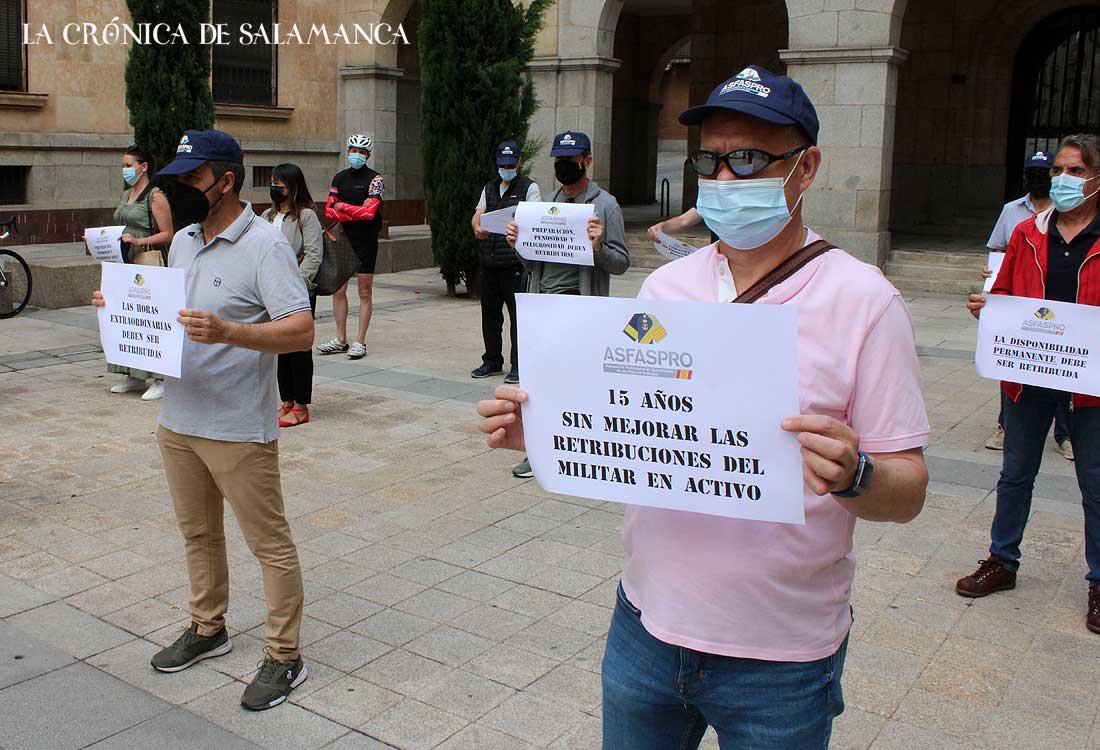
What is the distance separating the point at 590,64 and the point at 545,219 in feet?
39.7

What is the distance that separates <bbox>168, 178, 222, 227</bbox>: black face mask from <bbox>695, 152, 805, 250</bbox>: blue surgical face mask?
2379mm

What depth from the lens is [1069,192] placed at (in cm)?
497

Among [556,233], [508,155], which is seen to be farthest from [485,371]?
[556,233]

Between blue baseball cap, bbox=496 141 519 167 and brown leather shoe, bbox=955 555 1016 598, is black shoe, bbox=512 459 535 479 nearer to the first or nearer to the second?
brown leather shoe, bbox=955 555 1016 598

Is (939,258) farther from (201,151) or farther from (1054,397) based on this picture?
(201,151)

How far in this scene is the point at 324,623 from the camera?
475 cm

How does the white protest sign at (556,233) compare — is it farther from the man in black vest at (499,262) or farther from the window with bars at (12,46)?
the window with bars at (12,46)

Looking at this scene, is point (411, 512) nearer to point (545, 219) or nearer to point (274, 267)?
point (545, 219)

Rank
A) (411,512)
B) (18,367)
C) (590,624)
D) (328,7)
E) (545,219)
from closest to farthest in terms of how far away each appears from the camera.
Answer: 1. (590,624)
2. (411,512)
3. (545,219)
4. (18,367)
5. (328,7)

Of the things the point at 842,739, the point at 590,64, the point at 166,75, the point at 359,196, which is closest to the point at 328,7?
the point at 590,64

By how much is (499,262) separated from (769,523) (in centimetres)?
779

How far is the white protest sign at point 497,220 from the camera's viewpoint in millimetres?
8336

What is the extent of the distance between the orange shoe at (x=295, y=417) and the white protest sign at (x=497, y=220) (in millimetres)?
1923

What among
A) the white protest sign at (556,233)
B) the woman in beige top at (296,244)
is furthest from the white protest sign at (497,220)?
the woman in beige top at (296,244)
